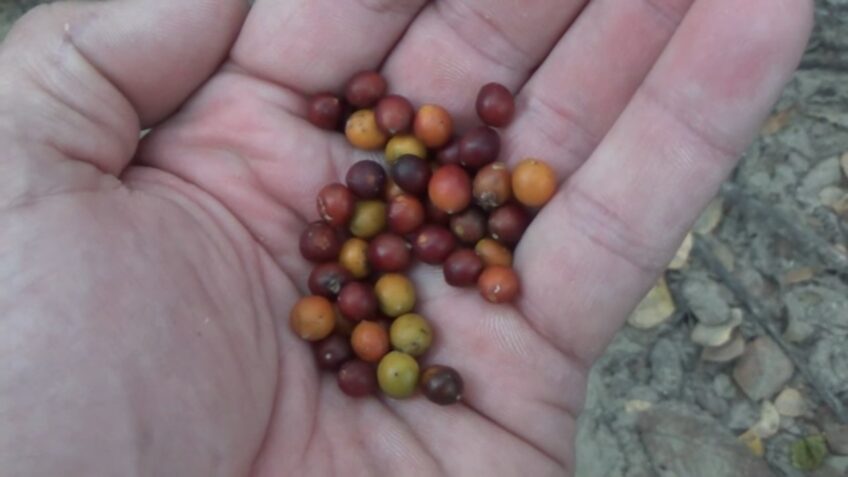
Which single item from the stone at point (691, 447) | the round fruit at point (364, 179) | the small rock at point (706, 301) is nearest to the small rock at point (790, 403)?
the stone at point (691, 447)

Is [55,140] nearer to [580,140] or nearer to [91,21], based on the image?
[91,21]

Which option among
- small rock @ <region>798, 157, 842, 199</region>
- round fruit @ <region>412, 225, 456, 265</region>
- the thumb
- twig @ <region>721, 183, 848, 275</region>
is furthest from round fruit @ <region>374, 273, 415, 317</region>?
small rock @ <region>798, 157, 842, 199</region>

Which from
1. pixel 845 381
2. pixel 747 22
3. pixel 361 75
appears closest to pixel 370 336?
pixel 361 75

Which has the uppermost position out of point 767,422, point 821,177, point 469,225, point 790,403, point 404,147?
point 821,177

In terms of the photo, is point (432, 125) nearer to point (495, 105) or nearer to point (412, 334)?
point (495, 105)

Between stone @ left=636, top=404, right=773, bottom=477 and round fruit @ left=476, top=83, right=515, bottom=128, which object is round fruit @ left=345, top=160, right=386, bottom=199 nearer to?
round fruit @ left=476, top=83, right=515, bottom=128

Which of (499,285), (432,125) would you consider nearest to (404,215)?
(432,125)
